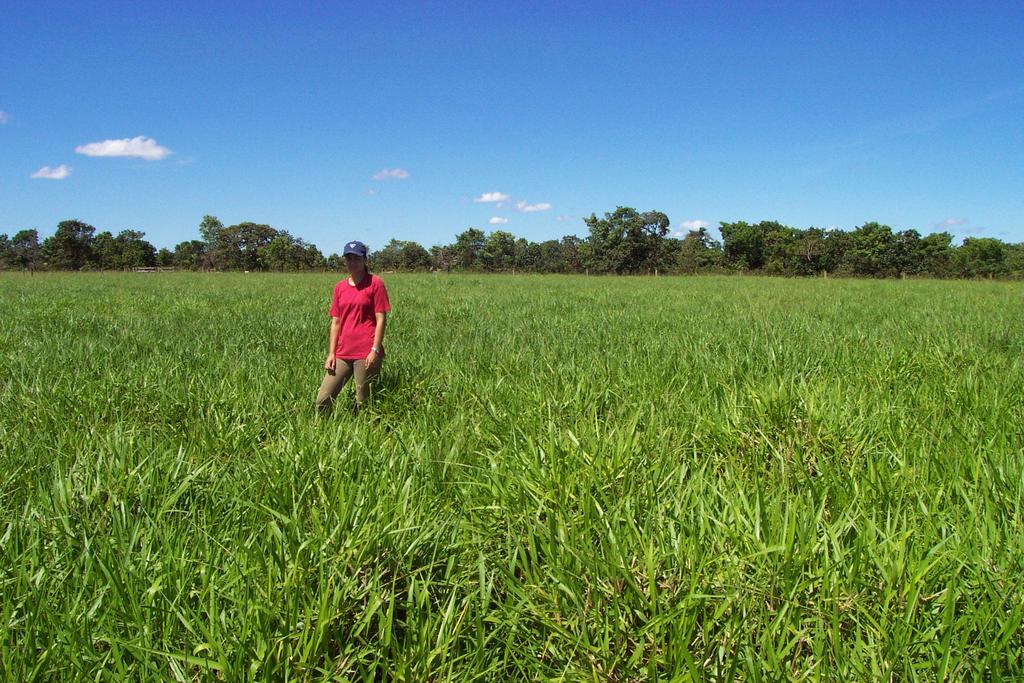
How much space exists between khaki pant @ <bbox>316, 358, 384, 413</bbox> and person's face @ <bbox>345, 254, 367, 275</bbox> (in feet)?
2.38

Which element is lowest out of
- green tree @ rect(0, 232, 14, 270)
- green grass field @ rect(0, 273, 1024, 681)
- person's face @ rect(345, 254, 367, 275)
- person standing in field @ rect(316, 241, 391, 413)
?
green grass field @ rect(0, 273, 1024, 681)

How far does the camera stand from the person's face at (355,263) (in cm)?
436

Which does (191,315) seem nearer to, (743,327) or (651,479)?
(743,327)

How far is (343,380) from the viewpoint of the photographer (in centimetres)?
462

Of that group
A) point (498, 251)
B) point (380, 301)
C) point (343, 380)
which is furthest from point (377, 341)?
point (498, 251)

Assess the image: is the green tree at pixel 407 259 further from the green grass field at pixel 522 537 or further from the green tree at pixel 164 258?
the green grass field at pixel 522 537

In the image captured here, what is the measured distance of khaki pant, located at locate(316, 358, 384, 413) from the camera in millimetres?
4523

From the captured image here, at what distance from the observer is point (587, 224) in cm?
9025

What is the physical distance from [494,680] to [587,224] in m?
91.5

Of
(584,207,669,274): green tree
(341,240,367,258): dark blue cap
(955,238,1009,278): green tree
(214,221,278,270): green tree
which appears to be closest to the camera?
(341,240,367,258): dark blue cap

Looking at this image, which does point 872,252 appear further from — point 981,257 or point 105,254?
point 105,254

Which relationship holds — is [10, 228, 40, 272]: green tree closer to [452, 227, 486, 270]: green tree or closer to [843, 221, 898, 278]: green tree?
[452, 227, 486, 270]: green tree

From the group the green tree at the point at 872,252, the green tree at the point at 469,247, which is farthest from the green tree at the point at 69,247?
the green tree at the point at 872,252

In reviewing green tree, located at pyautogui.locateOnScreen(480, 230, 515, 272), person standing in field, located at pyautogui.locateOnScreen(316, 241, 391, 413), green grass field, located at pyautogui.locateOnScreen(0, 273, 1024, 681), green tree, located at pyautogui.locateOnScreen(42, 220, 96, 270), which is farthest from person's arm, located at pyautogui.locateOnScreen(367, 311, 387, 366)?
green tree, located at pyautogui.locateOnScreen(42, 220, 96, 270)
